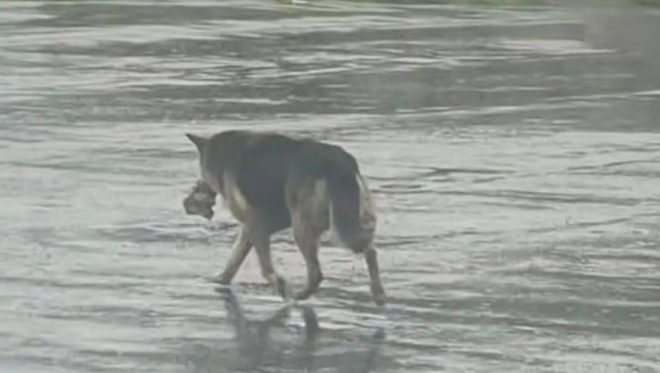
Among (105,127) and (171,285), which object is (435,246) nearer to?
(171,285)

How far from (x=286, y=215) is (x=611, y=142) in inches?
298

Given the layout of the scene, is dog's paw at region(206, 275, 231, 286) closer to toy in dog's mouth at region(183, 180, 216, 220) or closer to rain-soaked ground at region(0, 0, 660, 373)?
rain-soaked ground at region(0, 0, 660, 373)

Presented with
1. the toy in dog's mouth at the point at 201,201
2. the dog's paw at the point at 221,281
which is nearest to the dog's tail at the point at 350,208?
the dog's paw at the point at 221,281

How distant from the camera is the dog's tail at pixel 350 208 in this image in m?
9.52

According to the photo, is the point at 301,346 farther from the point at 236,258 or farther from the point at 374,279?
the point at 236,258

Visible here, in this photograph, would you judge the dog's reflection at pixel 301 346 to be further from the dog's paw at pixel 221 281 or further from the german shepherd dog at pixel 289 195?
the dog's paw at pixel 221 281

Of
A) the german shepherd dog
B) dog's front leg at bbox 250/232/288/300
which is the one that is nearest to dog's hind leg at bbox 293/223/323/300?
the german shepherd dog

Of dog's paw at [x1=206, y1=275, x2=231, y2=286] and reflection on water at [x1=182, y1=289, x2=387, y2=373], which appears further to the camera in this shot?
dog's paw at [x1=206, y1=275, x2=231, y2=286]

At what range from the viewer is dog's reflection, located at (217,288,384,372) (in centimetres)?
862

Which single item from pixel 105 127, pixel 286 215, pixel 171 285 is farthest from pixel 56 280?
pixel 105 127

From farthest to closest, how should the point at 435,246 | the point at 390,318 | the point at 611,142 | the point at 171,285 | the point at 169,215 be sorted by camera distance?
1. the point at 611,142
2. the point at 169,215
3. the point at 435,246
4. the point at 171,285
5. the point at 390,318

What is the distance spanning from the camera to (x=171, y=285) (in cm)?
1035

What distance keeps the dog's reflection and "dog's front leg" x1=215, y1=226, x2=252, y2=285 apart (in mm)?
584

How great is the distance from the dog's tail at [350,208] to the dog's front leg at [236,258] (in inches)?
29.7
